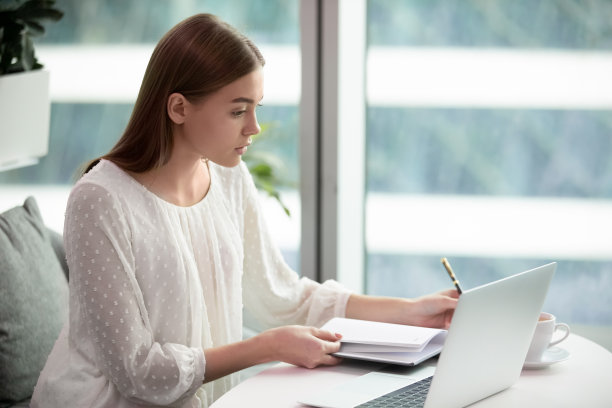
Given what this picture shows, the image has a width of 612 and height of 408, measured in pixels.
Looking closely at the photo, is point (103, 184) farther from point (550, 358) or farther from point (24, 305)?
point (550, 358)

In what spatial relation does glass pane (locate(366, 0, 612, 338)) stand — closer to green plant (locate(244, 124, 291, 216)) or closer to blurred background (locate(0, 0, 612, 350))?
blurred background (locate(0, 0, 612, 350))

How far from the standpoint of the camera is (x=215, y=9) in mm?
3111

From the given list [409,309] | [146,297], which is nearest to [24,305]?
[146,297]

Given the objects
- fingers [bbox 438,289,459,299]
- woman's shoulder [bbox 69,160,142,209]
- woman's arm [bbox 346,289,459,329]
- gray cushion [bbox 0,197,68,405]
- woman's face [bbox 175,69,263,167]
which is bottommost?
gray cushion [bbox 0,197,68,405]

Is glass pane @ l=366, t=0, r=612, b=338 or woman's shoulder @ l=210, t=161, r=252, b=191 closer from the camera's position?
woman's shoulder @ l=210, t=161, r=252, b=191

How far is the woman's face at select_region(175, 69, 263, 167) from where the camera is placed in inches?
67.4

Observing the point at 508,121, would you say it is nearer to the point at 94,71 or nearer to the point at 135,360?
the point at 94,71

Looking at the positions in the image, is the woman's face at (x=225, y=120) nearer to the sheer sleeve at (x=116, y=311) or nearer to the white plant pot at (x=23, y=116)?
the sheer sleeve at (x=116, y=311)

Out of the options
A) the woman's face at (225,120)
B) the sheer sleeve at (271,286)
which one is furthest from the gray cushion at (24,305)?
the woman's face at (225,120)

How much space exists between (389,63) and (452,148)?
366mm

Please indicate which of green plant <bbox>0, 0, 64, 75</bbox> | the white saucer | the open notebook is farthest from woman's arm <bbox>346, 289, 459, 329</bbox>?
green plant <bbox>0, 0, 64, 75</bbox>

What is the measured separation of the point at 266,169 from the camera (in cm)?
299

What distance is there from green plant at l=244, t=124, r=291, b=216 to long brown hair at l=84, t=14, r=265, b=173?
1.20 metres

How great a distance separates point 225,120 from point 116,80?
Result: 5.21ft
